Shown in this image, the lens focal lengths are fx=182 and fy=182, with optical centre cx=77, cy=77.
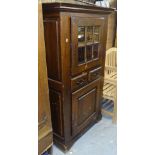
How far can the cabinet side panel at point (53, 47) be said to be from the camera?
141 cm

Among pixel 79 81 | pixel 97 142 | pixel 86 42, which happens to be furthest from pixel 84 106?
pixel 86 42

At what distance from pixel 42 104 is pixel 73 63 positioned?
0.43 meters

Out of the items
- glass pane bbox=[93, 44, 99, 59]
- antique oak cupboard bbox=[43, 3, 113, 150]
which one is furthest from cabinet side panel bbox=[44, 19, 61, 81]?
glass pane bbox=[93, 44, 99, 59]

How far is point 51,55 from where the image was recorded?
152 cm

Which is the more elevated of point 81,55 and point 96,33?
point 96,33

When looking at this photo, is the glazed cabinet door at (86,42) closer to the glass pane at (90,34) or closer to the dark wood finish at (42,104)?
the glass pane at (90,34)

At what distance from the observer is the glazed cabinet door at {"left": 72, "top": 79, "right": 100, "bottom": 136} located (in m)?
1.76

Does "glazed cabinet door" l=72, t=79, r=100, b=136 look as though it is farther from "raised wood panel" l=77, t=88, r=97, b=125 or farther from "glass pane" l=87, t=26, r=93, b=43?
"glass pane" l=87, t=26, r=93, b=43

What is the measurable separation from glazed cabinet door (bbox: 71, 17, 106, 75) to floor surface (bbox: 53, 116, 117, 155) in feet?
2.60

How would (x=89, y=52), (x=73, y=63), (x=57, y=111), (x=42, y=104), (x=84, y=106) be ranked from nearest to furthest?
(x=42, y=104)
(x=73, y=63)
(x=57, y=111)
(x=89, y=52)
(x=84, y=106)

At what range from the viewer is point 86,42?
1.70m

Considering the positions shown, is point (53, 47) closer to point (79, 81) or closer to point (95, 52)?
point (79, 81)
